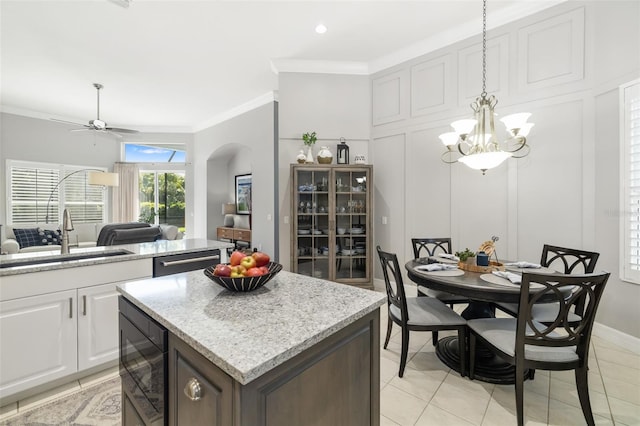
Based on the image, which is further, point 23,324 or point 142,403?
point 23,324

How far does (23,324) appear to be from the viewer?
70.8 inches

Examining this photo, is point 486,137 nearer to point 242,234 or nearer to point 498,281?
point 498,281

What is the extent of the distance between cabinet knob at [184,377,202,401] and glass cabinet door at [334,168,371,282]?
324 cm

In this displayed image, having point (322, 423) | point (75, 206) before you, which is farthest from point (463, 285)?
point (75, 206)

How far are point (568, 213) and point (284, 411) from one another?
3.41m

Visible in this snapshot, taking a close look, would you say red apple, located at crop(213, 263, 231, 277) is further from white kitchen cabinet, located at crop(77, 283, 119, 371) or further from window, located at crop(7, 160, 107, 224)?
window, located at crop(7, 160, 107, 224)

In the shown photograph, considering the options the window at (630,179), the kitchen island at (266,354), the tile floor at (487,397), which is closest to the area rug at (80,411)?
the tile floor at (487,397)

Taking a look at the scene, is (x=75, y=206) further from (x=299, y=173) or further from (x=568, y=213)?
(x=568, y=213)

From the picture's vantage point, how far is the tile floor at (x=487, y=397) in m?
1.74

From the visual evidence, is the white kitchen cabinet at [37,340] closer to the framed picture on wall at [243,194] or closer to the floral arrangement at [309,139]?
the floral arrangement at [309,139]

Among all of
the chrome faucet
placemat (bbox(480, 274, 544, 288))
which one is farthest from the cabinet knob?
the chrome faucet

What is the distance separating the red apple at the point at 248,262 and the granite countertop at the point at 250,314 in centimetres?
12

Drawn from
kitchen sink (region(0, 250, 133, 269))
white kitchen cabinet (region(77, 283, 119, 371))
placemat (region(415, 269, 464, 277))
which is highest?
kitchen sink (region(0, 250, 133, 269))

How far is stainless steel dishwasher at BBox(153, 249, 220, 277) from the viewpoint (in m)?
2.41
